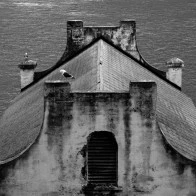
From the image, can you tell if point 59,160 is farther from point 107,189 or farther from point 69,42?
point 69,42

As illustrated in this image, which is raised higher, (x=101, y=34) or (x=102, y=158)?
(x=101, y=34)

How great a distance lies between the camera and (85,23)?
81562 mm

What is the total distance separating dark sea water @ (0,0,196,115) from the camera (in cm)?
6912

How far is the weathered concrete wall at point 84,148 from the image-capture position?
63.9ft

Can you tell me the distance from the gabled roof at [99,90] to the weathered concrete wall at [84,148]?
86 centimetres

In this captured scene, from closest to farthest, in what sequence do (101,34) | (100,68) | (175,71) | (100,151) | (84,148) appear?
1. (84,148)
2. (100,151)
3. (100,68)
4. (101,34)
5. (175,71)

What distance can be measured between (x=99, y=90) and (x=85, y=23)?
6173cm

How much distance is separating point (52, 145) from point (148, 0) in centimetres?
8241

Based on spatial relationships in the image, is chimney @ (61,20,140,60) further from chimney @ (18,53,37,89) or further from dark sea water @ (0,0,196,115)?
dark sea water @ (0,0,196,115)

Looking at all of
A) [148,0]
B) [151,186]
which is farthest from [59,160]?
[148,0]

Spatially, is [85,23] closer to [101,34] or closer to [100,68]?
[101,34]

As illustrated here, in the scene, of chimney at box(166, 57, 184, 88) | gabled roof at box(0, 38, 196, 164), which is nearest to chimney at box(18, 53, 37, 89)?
gabled roof at box(0, 38, 196, 164)

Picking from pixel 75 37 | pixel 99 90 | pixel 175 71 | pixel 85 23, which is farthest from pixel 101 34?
pixel 85 23

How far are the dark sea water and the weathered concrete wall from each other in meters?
41.1
